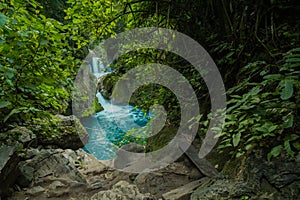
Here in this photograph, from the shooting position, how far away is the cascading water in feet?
25.9

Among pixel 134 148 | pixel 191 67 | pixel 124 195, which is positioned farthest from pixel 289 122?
pixel 134 148

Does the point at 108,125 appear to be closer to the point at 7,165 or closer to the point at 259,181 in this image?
the point at 7,165

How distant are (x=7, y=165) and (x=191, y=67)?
2.47m

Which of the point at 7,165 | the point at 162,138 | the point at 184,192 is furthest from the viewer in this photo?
the point at 162,138

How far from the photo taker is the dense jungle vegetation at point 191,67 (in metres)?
1.40

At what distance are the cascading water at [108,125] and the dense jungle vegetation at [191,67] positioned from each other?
4.14 m

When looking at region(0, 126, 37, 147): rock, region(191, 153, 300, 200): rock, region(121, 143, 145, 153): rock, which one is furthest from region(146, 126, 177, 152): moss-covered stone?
region(0, 126, 37, 147): rock

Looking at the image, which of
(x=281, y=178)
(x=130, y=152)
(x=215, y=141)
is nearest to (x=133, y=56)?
(x=215, y=141)

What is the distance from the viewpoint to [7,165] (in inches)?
85.0

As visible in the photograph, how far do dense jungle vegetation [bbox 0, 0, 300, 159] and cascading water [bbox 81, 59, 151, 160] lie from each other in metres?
4.14

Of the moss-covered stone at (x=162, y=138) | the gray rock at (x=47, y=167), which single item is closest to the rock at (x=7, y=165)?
the gray rock at (x=47, y=167)

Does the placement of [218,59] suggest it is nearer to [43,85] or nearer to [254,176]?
[254,176]

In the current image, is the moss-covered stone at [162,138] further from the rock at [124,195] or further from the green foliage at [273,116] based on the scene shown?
the green foliage at [273,116]

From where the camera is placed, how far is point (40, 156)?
3443 mm
